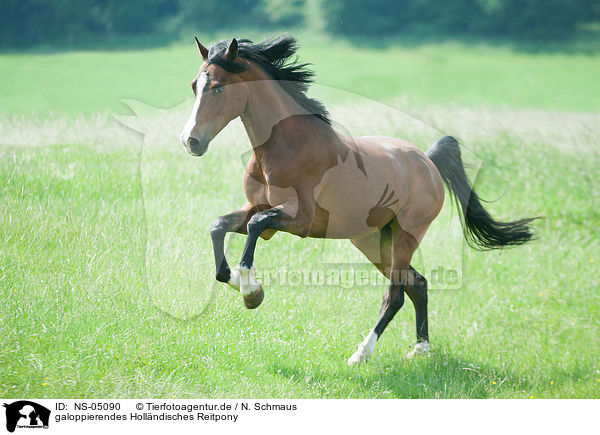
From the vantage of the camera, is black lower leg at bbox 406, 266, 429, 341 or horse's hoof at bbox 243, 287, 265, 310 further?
black lower leg at bbox 406, 266, 429, 341

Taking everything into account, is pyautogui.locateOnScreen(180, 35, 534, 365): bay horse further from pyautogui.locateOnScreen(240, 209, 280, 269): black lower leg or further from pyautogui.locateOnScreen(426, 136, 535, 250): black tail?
pyautogui.locateOnScreen(426, 136, 535, 250): black tail

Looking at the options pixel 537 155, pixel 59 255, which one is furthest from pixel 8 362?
pixel 537 155

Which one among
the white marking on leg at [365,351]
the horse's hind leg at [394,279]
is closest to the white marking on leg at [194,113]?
the horse's hind leg at [394,279]

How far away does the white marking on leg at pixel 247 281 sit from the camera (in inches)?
125

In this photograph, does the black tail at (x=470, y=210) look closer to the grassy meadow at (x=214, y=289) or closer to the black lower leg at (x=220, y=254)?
the grassy meadow at (x=214, y=289)

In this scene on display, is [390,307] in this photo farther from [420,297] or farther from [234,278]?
[234,278]

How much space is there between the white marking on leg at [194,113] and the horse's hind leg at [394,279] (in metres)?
1.58

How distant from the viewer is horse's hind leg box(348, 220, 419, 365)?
4066 mm
